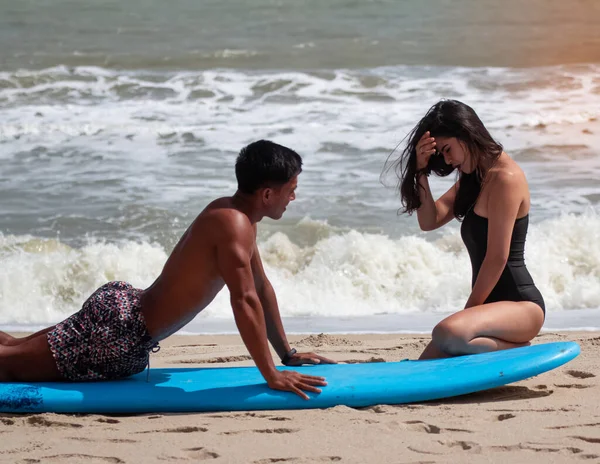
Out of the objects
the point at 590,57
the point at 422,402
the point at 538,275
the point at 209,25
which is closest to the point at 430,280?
the point at 538,275

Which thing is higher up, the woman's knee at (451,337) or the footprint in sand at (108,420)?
the woman's knee at (451,337)

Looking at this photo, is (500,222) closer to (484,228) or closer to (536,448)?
(484,228)

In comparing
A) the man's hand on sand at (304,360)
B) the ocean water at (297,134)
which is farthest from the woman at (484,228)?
the ocean water at (297,134)

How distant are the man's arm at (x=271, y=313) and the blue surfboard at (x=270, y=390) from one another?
0.15 m

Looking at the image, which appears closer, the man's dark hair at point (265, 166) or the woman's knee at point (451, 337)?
the man's dark hair at point (265, 166)

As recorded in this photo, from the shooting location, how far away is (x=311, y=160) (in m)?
9.96

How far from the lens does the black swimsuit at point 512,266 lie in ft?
12.8

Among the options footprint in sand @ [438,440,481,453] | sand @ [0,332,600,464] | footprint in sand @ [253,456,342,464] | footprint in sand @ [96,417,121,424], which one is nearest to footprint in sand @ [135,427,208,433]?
sand @ [0,332,600,464]

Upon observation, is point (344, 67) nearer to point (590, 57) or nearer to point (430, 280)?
point (590, 57)

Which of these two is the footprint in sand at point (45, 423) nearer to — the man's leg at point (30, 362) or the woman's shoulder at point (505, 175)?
the man's leg at point (30, 362)

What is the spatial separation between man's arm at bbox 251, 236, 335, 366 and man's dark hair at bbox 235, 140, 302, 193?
369 mm

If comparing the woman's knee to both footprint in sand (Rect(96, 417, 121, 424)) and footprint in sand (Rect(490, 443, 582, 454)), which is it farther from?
footprint in sand (Rect(96, 417, 121, 424))

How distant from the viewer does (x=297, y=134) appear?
35.6ft

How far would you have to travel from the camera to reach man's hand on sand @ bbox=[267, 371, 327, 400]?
3459mm
